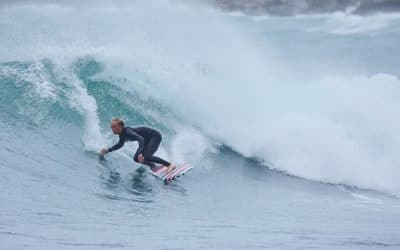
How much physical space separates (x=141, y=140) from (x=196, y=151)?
2514mm

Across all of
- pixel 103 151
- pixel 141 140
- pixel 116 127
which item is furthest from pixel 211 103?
pixel 116 127

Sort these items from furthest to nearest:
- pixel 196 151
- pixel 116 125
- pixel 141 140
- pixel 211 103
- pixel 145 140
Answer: pixel 211 103, pixel 196 151, pixel 145 140, pixel 141 140, pixel 116 125

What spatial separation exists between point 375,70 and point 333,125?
58.3 feet

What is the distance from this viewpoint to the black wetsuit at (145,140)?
9961 millimetres

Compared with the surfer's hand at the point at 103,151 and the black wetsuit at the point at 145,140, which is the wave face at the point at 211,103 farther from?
the black wetsuit at the point at 145,140

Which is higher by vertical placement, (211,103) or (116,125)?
(211,103)

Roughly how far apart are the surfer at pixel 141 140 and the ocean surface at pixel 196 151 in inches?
12.9

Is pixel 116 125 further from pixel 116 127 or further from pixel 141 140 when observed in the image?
pixel 141 140

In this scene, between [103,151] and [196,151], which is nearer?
[103,151]

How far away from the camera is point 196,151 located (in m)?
12.3

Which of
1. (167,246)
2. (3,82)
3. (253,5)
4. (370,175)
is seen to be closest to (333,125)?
(370,175)

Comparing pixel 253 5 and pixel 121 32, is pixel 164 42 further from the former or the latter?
pixel 253 5

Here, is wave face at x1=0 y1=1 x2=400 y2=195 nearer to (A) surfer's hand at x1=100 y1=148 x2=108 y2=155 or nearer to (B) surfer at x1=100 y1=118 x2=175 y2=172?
(A) surfer's hand at x1=100 y1=148 x2=108 y2=155

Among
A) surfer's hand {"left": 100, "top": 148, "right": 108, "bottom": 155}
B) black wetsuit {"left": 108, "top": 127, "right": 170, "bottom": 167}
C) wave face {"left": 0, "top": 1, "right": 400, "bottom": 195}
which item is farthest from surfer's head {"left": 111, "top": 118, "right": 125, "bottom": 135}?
wave face {"left": 0, "top": 1, "right": 400, "bottom": 195}
